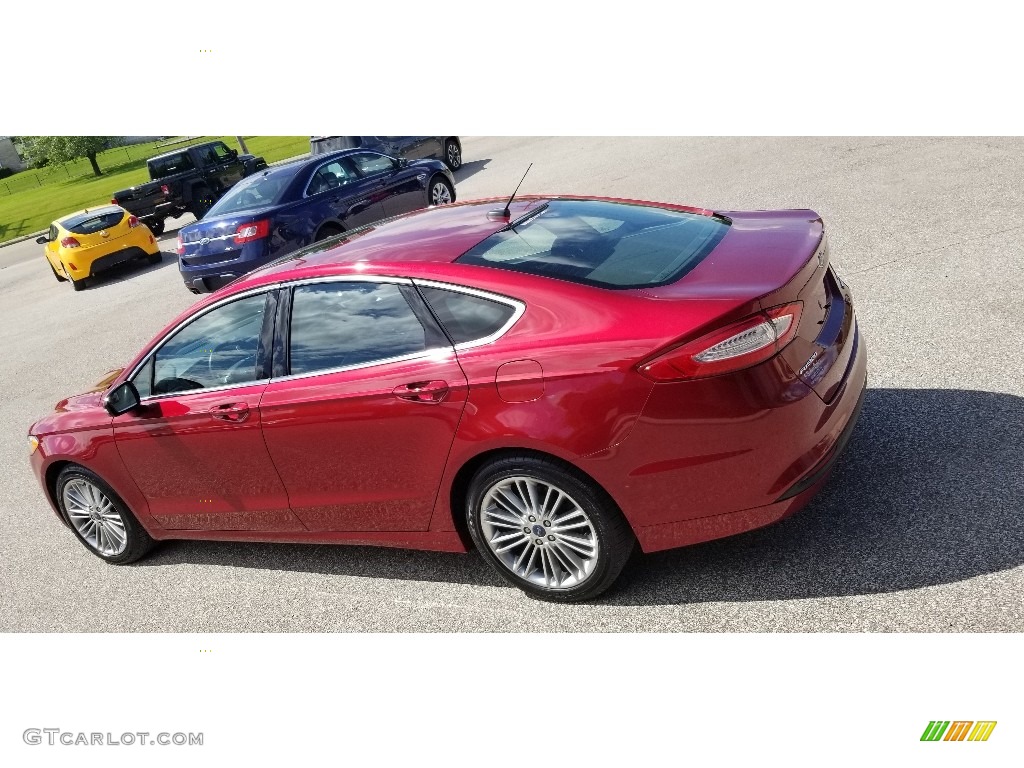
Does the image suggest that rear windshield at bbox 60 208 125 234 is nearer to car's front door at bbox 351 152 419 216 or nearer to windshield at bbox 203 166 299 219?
windshield at bbox 203 166 299 219

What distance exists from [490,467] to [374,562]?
4.51 ft

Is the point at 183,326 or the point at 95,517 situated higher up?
the point at 183,326

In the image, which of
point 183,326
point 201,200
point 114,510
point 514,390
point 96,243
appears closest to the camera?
point 514,390

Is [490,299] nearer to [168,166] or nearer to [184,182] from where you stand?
[184,182]

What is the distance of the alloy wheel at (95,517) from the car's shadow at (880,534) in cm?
117

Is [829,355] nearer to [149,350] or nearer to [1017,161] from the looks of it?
[149,350]

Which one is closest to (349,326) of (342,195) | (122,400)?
(122,400)

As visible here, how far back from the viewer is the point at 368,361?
411 cm

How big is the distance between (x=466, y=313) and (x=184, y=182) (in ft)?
67.6

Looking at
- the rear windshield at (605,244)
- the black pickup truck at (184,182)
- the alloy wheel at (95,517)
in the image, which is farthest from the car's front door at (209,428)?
the black pickup truck at (184,182)

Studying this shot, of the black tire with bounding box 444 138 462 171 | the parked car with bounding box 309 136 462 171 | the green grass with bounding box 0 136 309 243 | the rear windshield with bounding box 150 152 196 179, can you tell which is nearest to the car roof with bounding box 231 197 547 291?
the parked car with bounding box 309 136 462 171

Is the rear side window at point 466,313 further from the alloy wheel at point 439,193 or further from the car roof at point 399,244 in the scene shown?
the alloy wheel at point 439,193

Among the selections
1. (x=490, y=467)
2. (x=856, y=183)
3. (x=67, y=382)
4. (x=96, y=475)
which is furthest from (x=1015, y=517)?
(x=67, y=382)

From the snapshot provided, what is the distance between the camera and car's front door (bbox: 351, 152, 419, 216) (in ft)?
41.1
